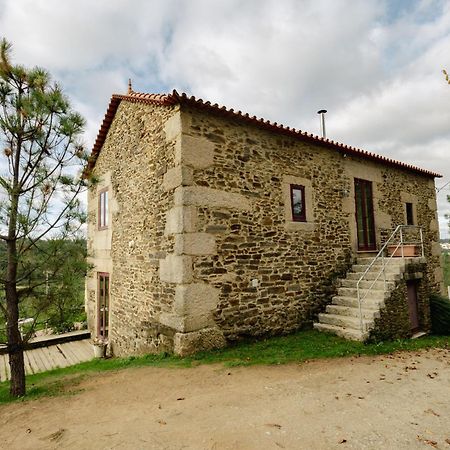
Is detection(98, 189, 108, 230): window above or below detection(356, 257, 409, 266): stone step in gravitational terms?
above

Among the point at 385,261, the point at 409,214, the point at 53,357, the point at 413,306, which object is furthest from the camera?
the point at 409,214

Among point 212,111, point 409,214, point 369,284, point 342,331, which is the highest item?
point 212,111

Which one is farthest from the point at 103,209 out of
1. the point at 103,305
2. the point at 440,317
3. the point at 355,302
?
the point at 440,317

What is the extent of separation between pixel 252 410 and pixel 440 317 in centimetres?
735

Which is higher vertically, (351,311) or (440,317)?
(351,311)

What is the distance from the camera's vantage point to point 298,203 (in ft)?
26.6

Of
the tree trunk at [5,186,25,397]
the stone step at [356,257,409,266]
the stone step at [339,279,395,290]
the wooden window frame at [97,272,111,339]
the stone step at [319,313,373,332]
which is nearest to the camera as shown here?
the tree trunk at [5,186,25,397]

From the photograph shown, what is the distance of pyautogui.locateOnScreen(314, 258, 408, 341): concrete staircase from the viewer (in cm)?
686

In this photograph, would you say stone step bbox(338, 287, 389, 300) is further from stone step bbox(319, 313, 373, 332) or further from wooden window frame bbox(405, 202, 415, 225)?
wooden window frame bbox(405, 202, 415, 225)

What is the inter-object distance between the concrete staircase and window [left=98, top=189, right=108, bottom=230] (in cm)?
690

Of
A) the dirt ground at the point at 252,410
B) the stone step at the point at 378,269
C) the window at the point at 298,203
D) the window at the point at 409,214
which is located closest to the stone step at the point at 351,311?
the dirt ground at the point at 252,410

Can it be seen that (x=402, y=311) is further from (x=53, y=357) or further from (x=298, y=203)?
(x=53, y=357)

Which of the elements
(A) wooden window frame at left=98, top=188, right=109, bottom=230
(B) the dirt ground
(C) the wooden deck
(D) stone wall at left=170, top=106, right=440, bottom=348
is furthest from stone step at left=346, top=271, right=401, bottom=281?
(C) the wooden deck

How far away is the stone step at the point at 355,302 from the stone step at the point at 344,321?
41 centimetres
